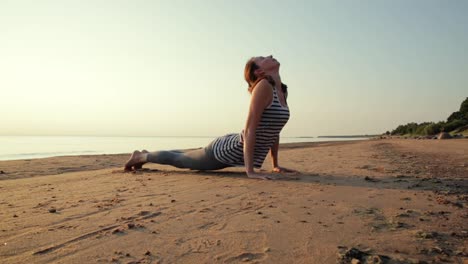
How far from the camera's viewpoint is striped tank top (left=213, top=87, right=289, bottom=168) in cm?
466

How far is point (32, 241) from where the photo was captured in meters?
2.17

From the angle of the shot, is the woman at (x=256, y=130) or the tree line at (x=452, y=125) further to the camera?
the tree line at (x=452, y=125)

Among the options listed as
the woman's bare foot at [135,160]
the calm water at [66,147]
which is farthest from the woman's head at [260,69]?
the calm water at [66,147]

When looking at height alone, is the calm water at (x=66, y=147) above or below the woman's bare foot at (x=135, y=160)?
above

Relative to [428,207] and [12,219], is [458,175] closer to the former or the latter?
[428,207]

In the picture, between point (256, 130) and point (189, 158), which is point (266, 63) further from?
point (189, 158)

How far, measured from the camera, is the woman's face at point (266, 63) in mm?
4604

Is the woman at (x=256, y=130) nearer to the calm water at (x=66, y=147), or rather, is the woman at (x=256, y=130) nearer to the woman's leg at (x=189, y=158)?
the woman's leg at (x=189, y=158)

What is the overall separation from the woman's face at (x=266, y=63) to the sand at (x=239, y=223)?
1.45m

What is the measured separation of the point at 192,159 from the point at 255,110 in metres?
1.43

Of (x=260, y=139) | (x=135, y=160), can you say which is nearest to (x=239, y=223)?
(x=260, y=139)

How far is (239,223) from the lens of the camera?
2486 mm

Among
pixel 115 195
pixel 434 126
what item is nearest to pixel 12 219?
pixel 115 195

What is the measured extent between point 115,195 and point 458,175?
13.9 ft
